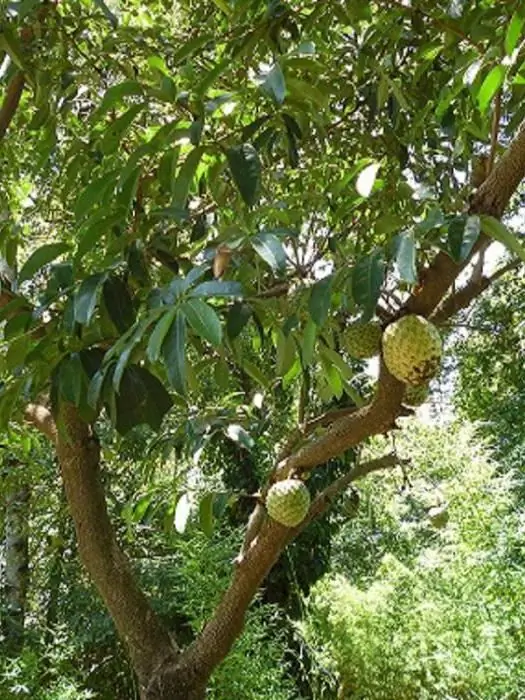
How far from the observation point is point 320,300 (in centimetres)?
85

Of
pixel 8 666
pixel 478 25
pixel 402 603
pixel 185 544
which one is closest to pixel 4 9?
pixel 478 25

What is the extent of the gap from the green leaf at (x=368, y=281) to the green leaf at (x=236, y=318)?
141mm

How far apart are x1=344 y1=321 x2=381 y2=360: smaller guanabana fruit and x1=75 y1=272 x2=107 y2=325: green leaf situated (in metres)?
0.40

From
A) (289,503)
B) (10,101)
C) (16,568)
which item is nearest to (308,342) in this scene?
(289,503)

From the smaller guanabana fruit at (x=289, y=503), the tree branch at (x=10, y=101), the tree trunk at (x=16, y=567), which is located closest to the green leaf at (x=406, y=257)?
the smaller guanabana fruit at (x=289, y=503)

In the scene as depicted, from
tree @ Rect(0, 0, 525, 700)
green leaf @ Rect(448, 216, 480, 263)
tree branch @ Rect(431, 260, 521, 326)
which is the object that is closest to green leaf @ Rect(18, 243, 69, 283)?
tree @ Rect(0, 0, 525, 700)

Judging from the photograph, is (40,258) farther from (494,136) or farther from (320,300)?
(494,136)

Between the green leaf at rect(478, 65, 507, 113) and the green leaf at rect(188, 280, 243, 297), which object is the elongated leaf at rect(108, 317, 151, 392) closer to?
the green leaf at rect(188, 280, 243, 297)

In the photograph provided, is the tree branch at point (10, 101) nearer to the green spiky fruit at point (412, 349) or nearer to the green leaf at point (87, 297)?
the green leaf at point (87, 297)

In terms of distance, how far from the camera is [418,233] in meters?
0.83

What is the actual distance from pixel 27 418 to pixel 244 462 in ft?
7.33

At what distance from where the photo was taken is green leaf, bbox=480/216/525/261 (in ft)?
2.72

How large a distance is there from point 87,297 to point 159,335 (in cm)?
18

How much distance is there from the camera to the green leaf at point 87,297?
0.86 metres
